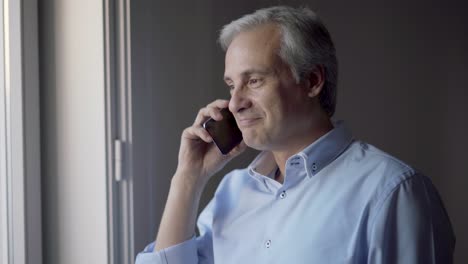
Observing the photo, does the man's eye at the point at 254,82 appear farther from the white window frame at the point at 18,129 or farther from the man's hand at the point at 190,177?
the white window frame at the point at 18,129

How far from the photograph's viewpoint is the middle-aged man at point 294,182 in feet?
3.09

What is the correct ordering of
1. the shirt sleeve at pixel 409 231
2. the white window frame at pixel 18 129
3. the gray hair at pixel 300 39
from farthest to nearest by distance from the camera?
the white window frame at pixel 18 129 < the gray hair at pixel 300 39 < the shirt sleeve at pixel 409 231

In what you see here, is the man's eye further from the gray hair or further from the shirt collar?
the shirt collar

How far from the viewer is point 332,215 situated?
1.00m

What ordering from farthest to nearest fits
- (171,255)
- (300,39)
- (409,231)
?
1. (171,255)
2. (300,39)
3. (409,231)

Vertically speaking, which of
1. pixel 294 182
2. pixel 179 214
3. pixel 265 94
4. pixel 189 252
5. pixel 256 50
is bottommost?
pixel 189 252

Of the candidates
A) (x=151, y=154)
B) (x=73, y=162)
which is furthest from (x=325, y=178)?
(x=73, y=162)

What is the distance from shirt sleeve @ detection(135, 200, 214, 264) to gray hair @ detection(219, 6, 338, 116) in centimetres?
50

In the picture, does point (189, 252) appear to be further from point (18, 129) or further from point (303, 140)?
point (18, 129)

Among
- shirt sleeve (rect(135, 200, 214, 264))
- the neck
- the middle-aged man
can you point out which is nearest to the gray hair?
the middle-aged man

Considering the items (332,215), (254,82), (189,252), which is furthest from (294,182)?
(189,252)

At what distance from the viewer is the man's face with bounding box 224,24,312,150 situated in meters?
1.08

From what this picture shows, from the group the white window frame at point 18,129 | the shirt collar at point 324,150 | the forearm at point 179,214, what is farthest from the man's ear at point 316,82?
the white window frame at point 18,129

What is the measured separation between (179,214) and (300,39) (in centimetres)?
57
